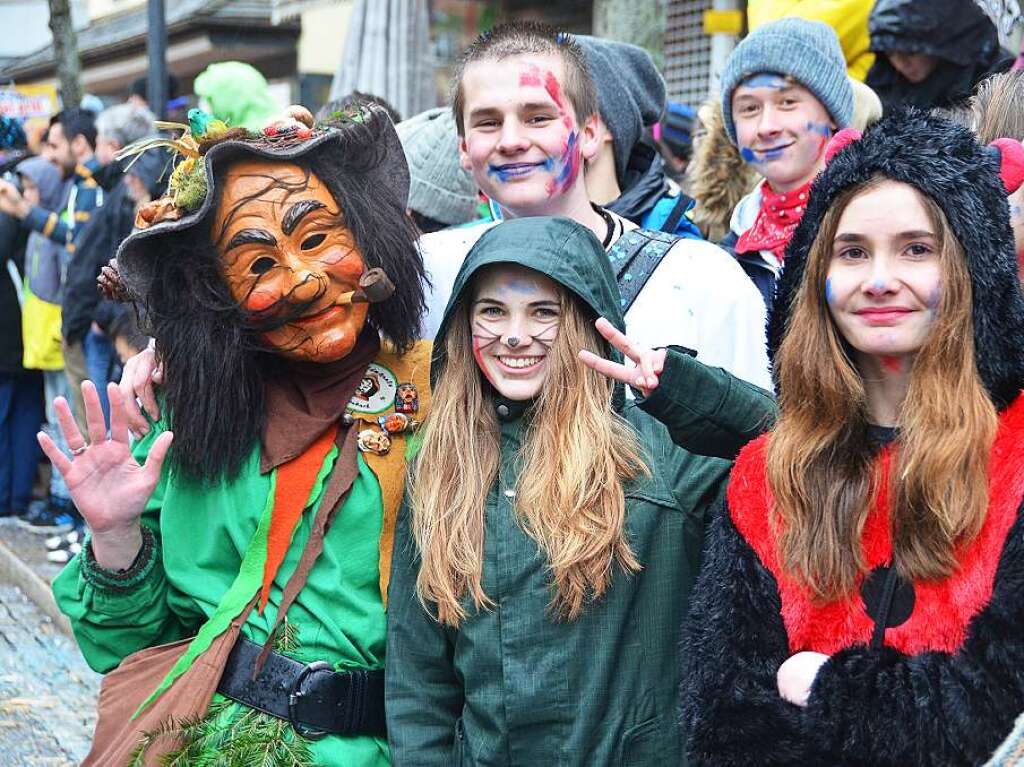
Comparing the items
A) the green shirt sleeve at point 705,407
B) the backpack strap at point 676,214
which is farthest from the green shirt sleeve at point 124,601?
the backpack strap at point 676,214

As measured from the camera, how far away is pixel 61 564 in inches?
287

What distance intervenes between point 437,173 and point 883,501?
A: 2858 millimetres

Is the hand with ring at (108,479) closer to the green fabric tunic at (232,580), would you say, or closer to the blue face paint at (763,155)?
the green fabric tunic at (232,580)

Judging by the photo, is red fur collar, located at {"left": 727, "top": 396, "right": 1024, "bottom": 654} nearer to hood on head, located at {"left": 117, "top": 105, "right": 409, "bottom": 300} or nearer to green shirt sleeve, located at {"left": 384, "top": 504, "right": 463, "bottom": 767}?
green shirt sleeve, located at {"left": 384, "top": 504, "right": 463, "bottom": 767}

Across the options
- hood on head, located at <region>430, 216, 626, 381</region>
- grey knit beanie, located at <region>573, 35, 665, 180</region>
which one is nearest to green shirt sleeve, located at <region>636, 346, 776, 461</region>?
hood on head, located at <region>430, 216, 626, 381</region>

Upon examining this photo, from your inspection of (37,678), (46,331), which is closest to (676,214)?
(37,678)

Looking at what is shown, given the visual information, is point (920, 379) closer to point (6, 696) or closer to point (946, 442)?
point (946, 442)

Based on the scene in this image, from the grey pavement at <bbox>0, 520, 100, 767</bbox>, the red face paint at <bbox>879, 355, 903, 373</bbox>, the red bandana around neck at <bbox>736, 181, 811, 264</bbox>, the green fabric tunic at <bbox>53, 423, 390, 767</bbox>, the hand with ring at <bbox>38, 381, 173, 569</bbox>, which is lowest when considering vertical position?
the grey pavement at <bbox>0, 520, 100, 767</bbox>

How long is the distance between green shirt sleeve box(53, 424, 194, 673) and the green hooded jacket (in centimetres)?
60

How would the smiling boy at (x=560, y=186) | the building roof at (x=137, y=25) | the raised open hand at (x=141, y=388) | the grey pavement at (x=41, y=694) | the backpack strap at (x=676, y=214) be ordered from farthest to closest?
1. the building roof at (x=137, y=25)
2. the grey pavement at (x=41, y=694)
3. the backpack strap at (x=676, y=214)
4. the smiling boy at (x=560, y=186)
5. the raised open hand at (x=141, y=388)

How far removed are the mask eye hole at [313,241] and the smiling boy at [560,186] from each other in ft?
1.61

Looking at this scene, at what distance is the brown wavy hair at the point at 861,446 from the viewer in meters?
2.21

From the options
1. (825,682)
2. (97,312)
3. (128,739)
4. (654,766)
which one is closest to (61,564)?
(97,312)

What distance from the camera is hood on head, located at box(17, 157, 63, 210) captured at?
8633mm
